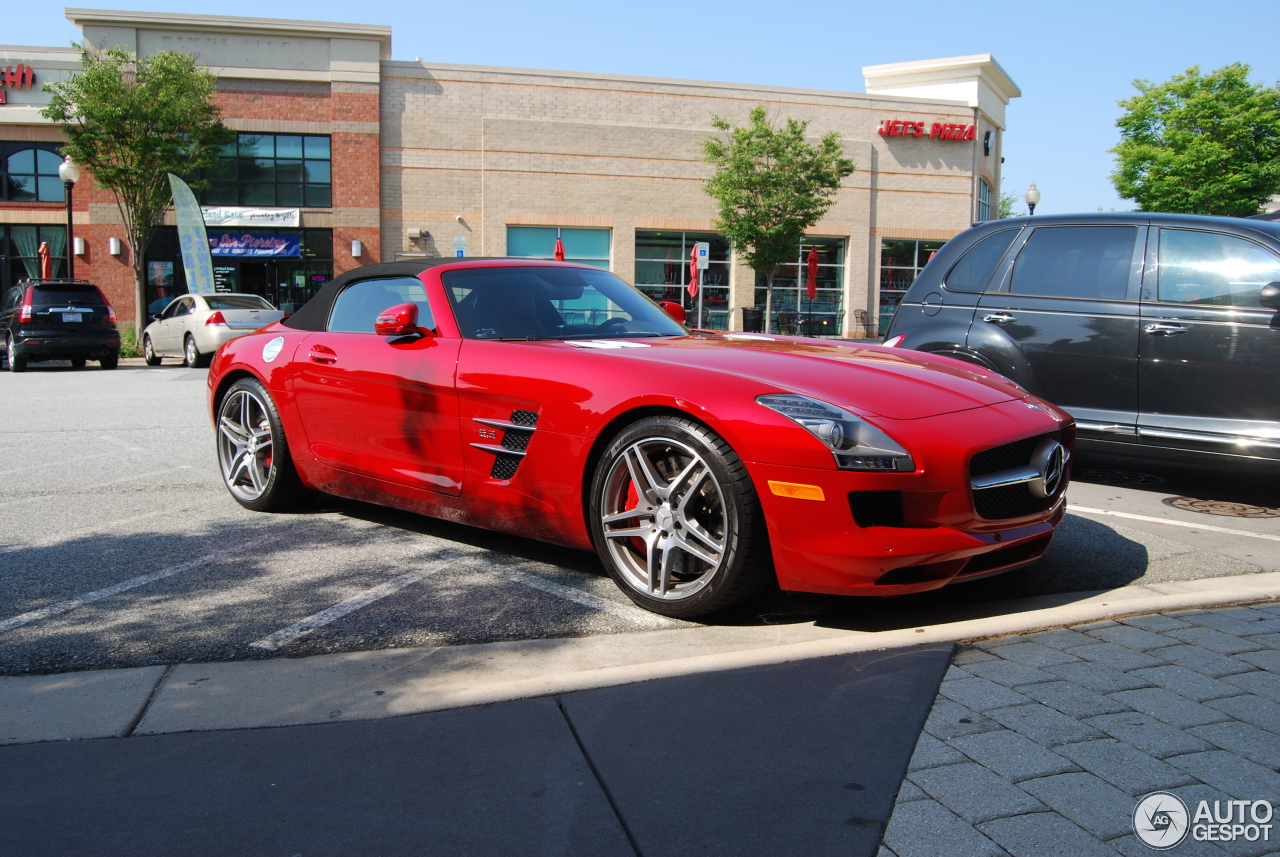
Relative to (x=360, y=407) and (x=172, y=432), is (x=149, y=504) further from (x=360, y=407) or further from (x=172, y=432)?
(x=172, y=432)

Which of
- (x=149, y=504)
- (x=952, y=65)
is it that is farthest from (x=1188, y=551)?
(x=952, y=65)

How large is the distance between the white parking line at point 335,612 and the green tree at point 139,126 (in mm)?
23543

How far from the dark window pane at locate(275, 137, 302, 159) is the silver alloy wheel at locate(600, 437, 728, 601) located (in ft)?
96.8

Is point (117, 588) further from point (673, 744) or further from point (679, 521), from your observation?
point (673, 744)

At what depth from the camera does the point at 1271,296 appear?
5332 millimetres

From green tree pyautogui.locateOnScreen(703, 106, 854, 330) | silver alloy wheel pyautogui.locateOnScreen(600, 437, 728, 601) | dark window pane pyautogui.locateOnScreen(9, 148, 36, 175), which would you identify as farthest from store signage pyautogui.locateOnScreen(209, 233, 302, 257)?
silver alloy wheel pyautogui.locateOnScreen(600, 437, 728, 601)

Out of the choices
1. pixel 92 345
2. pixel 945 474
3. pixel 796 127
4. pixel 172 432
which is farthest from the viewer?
pixel 796 127

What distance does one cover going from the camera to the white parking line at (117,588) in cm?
359

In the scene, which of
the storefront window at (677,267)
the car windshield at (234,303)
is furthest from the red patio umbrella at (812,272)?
the car windshield at (234,303)

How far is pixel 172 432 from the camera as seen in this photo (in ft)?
28.4

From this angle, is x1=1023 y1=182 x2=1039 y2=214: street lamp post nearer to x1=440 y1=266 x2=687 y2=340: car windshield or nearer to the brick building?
the brick building

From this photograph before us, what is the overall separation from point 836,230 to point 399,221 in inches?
578

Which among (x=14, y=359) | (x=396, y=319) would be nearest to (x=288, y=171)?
(x=14, y=359)

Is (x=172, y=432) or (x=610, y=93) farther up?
(x=610, y=93)
